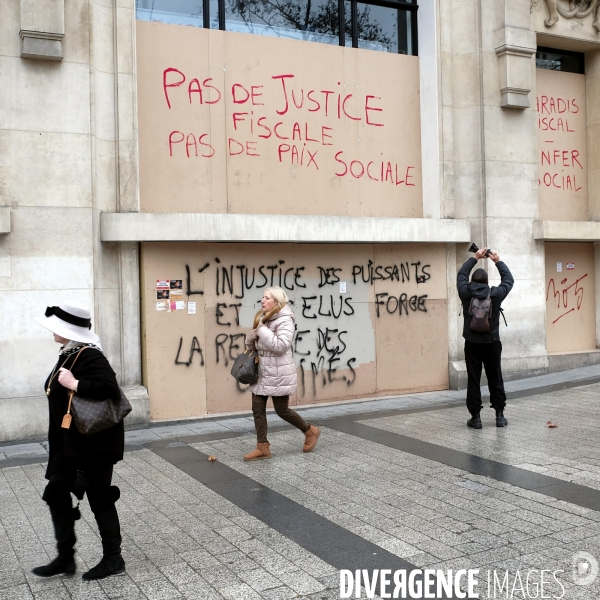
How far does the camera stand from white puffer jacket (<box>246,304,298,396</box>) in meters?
7.06

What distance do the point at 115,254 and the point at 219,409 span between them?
2.40 metres

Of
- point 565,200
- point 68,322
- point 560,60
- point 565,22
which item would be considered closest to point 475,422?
point 68,322

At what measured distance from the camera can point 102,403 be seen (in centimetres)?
428

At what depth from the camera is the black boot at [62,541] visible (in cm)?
439

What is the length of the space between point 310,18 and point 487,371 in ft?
18.9

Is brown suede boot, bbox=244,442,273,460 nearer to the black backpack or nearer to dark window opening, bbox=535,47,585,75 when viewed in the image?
the black backpack

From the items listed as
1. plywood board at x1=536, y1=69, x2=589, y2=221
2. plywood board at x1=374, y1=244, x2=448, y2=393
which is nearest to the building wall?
plywood board at x1=374, y1=244, x2=448, y2=393

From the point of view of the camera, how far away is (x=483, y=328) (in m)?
8.22

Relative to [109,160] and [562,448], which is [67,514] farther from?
[109,160]

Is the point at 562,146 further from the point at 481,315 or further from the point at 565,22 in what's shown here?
the point at 481,315

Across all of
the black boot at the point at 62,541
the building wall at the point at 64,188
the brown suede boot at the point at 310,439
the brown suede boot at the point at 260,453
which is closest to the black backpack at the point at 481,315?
the brown suede boot at the point at 310,439

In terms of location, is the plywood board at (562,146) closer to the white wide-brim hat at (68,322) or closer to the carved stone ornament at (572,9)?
the carved stone ornament at (572,9)

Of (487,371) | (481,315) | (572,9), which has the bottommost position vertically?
(487,371)

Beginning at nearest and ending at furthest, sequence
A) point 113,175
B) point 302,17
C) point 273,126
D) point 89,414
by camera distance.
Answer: point 89,414, point 113,175, point 273,126, point 302,17
